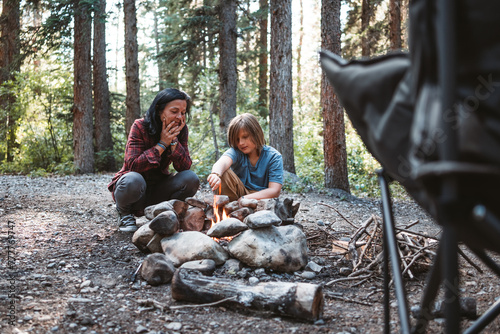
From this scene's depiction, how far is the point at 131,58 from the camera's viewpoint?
33.6ft

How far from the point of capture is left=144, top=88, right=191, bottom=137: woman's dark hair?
11.9 ft

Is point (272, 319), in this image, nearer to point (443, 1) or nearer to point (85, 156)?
point (443, 1)

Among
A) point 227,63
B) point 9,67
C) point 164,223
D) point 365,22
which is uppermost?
point 365,22

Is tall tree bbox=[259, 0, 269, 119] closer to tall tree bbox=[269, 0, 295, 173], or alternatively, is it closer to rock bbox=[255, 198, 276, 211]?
tall tree bbox=[269, 0, 295, 173]

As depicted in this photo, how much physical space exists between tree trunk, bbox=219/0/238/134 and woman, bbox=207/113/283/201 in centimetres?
599

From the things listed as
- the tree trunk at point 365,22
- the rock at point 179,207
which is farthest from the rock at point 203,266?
the tree trunk at point 365,22

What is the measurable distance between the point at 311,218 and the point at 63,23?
8649 mm

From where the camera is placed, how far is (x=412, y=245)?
2.82 metres

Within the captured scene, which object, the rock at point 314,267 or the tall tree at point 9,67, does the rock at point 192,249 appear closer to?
the rock at point 314,267

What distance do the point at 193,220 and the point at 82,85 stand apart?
801cm

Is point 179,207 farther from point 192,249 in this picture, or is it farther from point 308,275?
point 308,275

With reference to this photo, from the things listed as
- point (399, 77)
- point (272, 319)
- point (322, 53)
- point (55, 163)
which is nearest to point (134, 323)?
point (272, 319)

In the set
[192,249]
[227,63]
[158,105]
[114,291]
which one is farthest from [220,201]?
[227,63]

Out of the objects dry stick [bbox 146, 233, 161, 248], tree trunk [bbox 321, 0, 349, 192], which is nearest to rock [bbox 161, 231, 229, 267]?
dry stick [bbox 146, 233, 161, 248]
